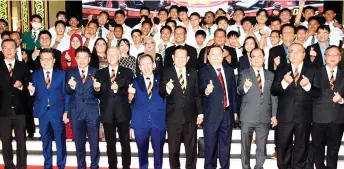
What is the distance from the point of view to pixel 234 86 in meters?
5.49

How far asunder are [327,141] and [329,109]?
36cm

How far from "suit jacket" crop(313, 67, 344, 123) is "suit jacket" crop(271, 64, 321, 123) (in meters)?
0.08

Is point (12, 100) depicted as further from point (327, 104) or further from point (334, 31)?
point (334, 31)

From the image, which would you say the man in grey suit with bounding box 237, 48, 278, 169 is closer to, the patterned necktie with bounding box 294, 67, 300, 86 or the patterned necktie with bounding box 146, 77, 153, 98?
the patterned necktie with bounding box 294, 67, 300, 86

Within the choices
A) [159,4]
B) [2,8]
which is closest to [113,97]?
[159,4]

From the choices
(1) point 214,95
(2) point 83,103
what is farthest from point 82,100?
(1) point 214,95

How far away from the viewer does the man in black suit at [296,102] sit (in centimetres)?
523

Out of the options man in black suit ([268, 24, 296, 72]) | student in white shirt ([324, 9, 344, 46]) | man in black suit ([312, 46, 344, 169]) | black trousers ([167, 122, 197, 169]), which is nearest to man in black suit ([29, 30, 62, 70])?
black trousers ([167, 122, 197, 169])

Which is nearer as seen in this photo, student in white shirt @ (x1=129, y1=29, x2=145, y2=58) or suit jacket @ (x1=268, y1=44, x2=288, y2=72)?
suit jacket @ (x1=268, y1=44, x2=288, y2=72)

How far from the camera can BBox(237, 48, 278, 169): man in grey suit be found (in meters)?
5.41

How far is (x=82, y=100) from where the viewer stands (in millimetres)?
5473

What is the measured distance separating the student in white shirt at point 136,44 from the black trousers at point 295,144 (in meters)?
2.26

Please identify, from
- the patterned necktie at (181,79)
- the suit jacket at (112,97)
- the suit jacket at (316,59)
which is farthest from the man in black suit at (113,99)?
the suit jacket at (316,59)

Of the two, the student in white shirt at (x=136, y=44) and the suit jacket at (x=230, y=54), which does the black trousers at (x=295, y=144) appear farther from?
the student in white shirt at (x=136, y=44)
